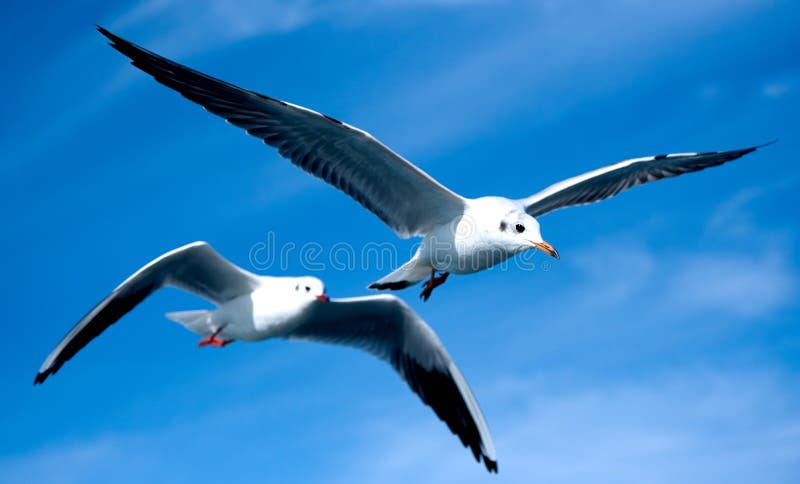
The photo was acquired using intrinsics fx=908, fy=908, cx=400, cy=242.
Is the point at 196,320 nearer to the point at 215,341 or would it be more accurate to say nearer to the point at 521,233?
the point at 215,341

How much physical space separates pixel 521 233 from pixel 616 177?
256cm

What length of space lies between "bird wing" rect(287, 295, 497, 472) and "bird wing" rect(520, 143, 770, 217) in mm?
1636

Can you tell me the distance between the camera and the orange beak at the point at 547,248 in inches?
302

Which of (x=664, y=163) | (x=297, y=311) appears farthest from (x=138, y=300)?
(x=664, y=163)

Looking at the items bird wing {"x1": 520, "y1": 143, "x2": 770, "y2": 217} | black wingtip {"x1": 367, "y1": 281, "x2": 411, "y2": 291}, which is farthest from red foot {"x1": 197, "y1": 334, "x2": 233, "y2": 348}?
bird wing {"x1": 520, "y1": 143, "x2": 770, "y2": 217}

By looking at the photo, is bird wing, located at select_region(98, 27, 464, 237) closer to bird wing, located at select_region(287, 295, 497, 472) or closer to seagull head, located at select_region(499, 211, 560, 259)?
seagull head, located at select_region(499, 211, 560, 259)

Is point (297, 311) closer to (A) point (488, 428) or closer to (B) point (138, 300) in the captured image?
(B) point (138, 300)

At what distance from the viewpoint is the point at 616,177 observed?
9.90 m

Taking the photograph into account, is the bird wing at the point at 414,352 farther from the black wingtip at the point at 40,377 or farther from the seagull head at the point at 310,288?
the black wingtip at the point at 40,377

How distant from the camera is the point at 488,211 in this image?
7887mm

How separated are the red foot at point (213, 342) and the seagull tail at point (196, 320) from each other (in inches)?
3.2

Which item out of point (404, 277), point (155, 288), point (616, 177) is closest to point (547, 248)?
point (404, 277)

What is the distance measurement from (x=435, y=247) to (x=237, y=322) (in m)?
1.99

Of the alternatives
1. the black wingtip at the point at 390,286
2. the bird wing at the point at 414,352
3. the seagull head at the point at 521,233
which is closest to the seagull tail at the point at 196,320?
the bird wing at the point at 414,352
